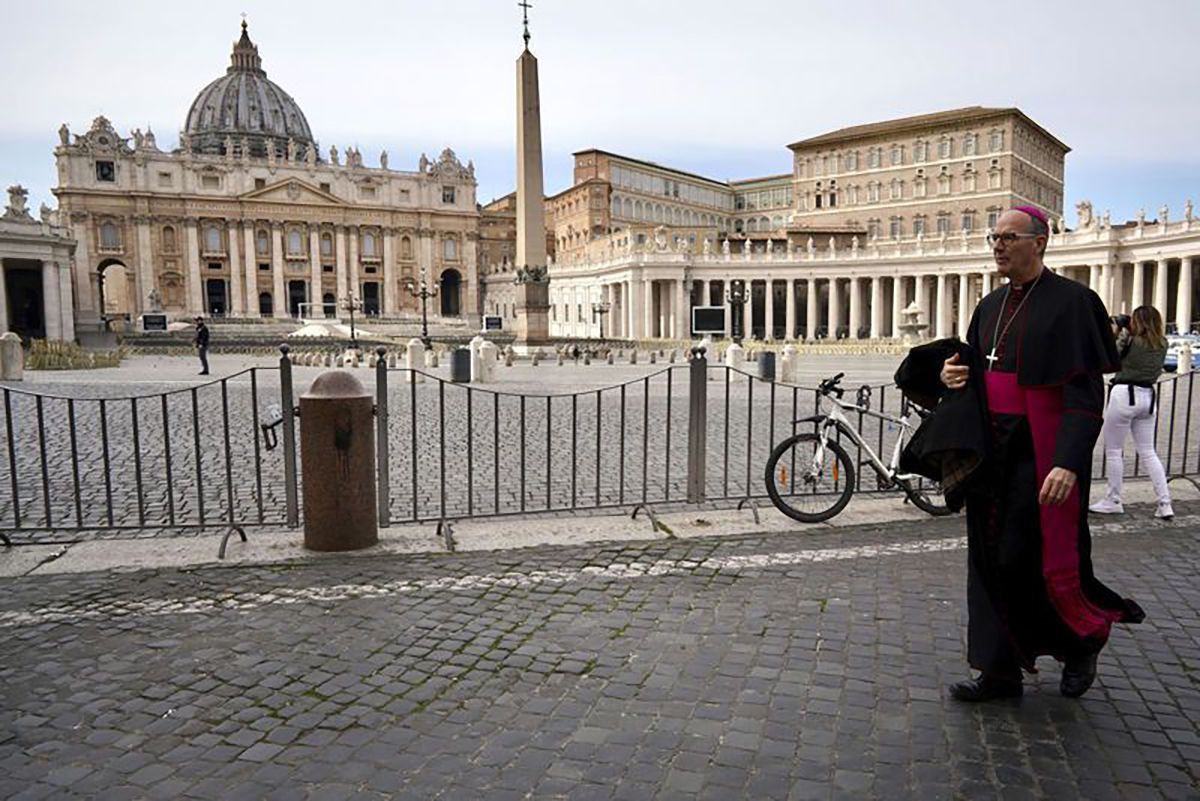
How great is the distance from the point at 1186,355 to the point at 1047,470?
20557 mm

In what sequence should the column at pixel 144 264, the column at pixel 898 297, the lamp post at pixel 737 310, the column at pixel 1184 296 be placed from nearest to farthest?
the column at pixel 1184 296
the column at pixel 898 297
the lamp post at pixel 737 310
the column at pixel 144 264

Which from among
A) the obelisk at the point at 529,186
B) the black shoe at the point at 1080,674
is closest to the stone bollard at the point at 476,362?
the obelisk at the point at 529,186

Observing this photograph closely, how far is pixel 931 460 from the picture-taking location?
3.80 meters

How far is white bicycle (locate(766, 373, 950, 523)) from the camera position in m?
6.84

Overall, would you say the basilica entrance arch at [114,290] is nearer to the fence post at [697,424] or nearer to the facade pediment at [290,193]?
the facade pediment at [290,193]

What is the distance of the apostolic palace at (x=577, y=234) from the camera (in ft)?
185

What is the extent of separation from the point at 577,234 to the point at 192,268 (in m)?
37.0

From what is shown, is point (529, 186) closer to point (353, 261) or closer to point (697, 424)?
point (697, 424)

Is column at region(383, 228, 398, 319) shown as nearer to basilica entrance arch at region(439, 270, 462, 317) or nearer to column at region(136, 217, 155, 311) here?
basilica entrance arch at region(439, 270, 462, 317)

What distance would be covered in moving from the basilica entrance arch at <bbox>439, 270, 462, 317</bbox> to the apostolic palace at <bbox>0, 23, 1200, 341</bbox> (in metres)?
0.16

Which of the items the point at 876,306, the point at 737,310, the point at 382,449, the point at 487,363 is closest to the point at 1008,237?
the point at 382,449

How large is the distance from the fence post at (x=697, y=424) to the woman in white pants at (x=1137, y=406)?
3.32 metres

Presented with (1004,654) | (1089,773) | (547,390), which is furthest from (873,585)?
(547,390)

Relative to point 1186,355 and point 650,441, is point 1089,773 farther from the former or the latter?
point 1186,355
